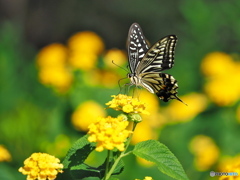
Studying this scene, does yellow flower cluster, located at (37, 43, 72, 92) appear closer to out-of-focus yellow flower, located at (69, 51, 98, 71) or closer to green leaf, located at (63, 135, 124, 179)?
out-of-focus yellow flower, located at (69, 51, 98, 71)

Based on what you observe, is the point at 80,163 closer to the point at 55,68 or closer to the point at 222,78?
the point at 222,78

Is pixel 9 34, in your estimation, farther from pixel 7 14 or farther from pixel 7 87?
pixel 7 14

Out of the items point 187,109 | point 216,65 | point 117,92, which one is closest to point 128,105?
point 117,92

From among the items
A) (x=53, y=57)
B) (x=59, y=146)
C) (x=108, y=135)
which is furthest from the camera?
(x=53, y=57)

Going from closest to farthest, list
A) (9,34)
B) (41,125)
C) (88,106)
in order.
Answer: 1. (88,106)
2. (41,125)
3. (9,34)

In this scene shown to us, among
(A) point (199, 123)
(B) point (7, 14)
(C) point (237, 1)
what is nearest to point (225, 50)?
(C) point (237, 1)

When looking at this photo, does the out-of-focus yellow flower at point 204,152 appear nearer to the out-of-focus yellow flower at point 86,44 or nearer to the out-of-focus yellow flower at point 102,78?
the out-of-focus yellow flower at point 102,78

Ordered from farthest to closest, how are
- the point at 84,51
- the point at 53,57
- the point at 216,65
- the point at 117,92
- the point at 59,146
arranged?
1. the point at 53,57
2. the point at 84,51
3. the point at 216,65
4. the point at 117,92
5. the point at 59,146
